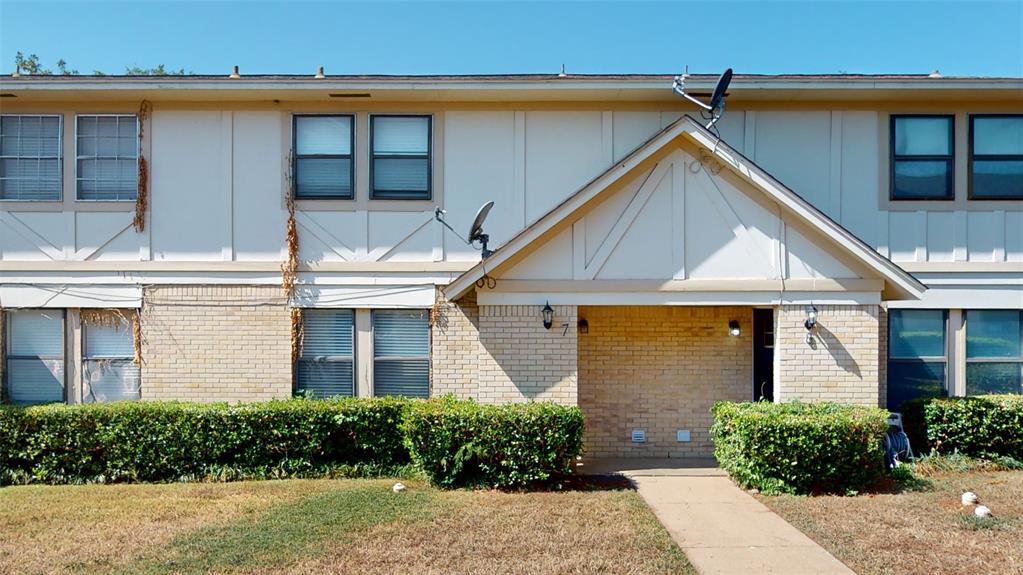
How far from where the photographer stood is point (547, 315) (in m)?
9.01

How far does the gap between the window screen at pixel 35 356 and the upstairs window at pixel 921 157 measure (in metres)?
13.4

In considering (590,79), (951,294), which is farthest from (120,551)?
(951,294)

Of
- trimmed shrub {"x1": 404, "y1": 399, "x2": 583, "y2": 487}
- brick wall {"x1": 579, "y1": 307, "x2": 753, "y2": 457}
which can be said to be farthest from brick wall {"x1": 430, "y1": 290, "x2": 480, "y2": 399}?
brick wall {"x1": 579, "y1": 307, "x2": 753, "y2": 457}

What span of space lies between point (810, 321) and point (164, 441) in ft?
29.4

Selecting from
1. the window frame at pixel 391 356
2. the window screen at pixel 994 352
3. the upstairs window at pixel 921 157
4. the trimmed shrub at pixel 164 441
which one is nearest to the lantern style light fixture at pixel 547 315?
the window frame at pixel 391 356

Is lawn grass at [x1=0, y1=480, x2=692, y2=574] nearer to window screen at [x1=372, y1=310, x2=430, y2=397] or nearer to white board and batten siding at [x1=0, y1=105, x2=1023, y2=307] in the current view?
window screen at [x1=372, y1=310, x2=430, y2=397]

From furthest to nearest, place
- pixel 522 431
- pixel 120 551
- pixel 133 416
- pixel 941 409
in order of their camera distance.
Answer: pixel 941 409 < pixel 133 416 < pixel 522 431 < pixel 120 551

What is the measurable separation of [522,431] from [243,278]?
5.14 meters

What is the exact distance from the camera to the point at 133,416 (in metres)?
8.73

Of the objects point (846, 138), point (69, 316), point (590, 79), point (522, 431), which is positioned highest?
point (590, 79)

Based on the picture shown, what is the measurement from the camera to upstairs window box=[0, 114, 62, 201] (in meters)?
10.1

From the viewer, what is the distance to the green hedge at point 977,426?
9133 mm

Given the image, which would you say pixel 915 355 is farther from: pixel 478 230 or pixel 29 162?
pixel 29 162

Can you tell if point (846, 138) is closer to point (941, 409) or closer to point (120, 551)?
point (941, 409)
